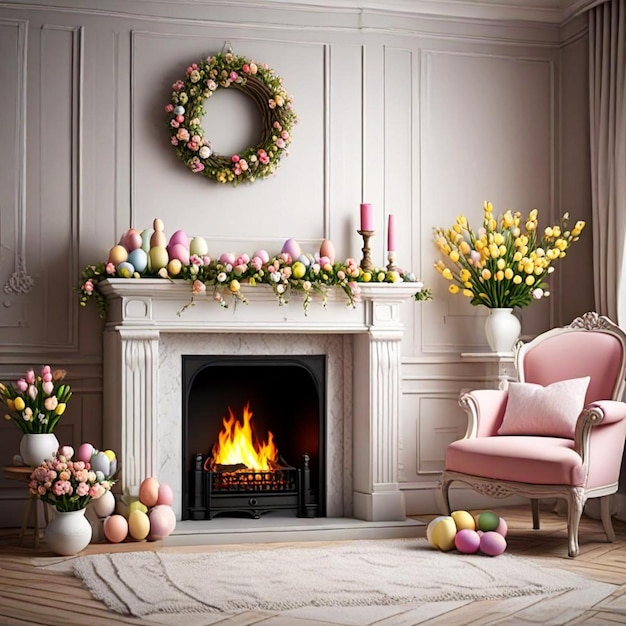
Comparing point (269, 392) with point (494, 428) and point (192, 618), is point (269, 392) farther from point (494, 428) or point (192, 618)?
point (192, 618)

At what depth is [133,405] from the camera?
481 centimetres

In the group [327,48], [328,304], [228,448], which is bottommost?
[228,448]

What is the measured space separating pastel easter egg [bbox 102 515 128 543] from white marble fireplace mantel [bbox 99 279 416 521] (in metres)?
0.22

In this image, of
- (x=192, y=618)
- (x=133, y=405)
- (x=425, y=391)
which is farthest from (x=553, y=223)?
(x=192, y=618)

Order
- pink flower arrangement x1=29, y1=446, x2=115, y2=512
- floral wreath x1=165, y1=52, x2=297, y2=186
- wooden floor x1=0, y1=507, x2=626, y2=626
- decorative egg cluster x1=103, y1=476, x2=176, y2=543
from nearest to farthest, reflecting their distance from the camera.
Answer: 1. wooden floor x1=0, y1=507, x2=626, y2=626
2. pink flower arrangement x1=29, y1=446, x2=115, y2=512
3. decorative egg cluster x1=103, y1=476, x2=176, y2=543
4. floral wreath x1=165, y1=52, x2=297, y2=186

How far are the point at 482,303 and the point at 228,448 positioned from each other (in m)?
1.61

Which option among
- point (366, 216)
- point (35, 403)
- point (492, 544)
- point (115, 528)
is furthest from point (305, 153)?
point (492, 544)

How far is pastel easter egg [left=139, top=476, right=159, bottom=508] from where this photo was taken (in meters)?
4.70

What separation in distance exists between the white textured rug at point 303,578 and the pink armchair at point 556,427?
0.37m

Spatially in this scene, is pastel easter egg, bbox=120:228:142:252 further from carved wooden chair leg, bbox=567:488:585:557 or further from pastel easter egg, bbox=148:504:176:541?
carved wooden chair leg, bbox=567:488:585:557

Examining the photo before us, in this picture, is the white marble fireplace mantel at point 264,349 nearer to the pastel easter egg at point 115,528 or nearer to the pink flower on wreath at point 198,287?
the pink flower on wreath at point 198,287

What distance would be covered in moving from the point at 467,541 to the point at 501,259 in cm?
167

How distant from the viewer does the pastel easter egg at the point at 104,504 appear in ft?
15.0

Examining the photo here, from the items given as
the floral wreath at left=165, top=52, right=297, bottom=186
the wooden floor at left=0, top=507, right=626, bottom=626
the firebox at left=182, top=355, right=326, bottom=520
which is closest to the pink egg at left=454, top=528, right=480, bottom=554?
the wooden floor at left=0, top=507, right=626, bottom=626
